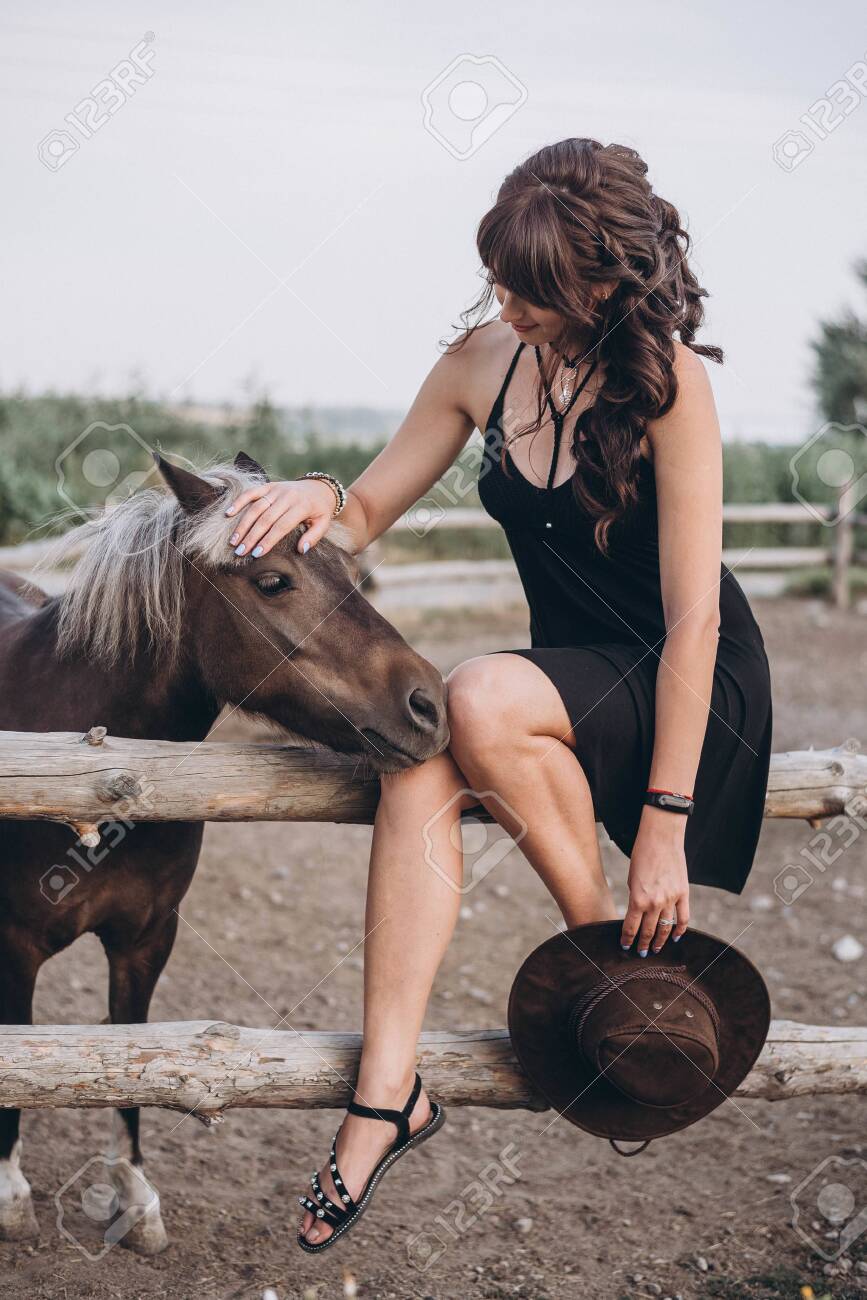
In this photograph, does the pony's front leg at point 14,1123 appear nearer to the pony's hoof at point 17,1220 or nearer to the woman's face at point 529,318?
the pony's hoof at point 17,1220

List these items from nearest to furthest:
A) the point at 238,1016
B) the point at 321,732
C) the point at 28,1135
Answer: the point at 321,732, the point at 28,1135, the point at 238,1016

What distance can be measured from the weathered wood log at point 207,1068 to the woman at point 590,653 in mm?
120

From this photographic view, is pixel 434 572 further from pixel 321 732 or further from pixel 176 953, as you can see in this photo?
pixel 321 732

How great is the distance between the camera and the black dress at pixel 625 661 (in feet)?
6.84

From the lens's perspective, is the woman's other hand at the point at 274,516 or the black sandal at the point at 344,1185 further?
the woman's other hand at the point at 274,516

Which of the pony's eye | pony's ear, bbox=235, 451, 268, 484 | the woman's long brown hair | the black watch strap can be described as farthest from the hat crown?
pony's ear, bbox=235, 451, 268, 484

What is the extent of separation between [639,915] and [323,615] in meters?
0.82

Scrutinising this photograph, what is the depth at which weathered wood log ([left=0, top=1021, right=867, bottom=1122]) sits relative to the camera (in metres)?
2.12

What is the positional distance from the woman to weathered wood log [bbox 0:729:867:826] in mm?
186

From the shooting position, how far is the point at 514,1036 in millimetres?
2146

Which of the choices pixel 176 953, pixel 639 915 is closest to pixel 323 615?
pixel 639 915

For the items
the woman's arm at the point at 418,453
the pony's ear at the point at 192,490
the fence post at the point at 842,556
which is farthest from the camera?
the fence post at the point at 842,556

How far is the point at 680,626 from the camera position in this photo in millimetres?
2045

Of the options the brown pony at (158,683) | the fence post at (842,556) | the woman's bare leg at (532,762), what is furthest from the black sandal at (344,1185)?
the fence post at (842,556)
